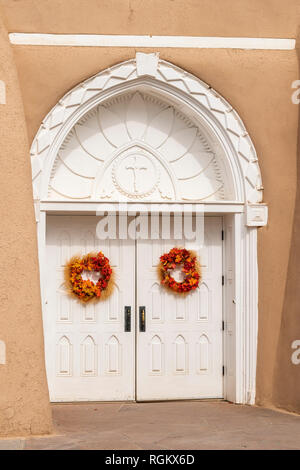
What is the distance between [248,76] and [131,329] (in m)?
3.28

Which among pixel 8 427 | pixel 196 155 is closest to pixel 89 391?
pixel 8 427

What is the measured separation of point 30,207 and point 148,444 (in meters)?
2.40

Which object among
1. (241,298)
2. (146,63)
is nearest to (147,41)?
(146,63)

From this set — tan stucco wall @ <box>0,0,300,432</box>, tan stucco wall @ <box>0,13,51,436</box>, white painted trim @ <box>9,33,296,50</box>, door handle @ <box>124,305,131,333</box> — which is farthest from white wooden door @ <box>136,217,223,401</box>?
white painted trim @ <box>9,33,296,50</box>

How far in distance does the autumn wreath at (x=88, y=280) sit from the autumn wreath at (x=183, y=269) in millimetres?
639

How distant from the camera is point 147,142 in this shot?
27.5ft

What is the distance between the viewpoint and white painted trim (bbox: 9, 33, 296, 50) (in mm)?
7930

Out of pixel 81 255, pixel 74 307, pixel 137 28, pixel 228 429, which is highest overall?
pixel 137 28

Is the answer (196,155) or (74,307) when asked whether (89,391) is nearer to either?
(74,307)

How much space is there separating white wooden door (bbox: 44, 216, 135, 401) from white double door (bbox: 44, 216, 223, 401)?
1 cm

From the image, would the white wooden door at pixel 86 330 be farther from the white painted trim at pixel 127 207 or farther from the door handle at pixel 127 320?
the white painted trim at pixel 127 207

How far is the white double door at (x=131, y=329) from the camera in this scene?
27.3 ft
